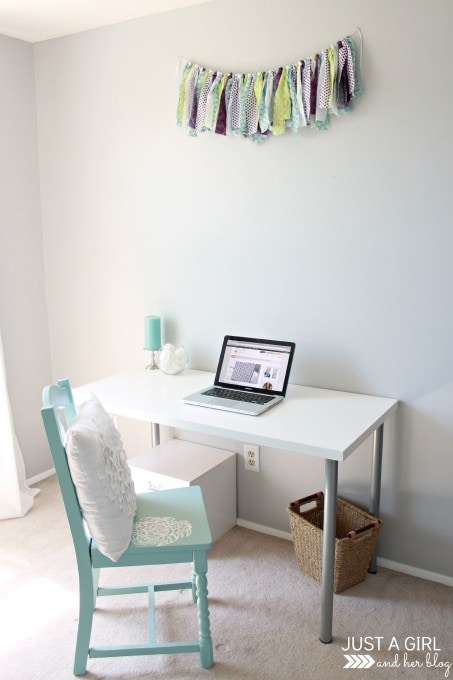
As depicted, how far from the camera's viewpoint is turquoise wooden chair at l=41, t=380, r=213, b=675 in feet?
5.51

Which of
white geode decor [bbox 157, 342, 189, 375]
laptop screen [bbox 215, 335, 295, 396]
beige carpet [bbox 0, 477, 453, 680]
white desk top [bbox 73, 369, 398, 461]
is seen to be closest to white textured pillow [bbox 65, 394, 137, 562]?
white desk top [bbox 73, 369, 398, 461]

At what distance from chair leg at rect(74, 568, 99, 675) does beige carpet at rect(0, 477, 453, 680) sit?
0.21ft

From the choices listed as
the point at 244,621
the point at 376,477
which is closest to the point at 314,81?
the point at 376,477

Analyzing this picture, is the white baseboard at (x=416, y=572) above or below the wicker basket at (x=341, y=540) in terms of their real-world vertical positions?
below

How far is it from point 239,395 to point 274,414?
23 centimetres

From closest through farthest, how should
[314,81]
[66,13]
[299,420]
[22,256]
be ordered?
[299,420], [314,81], [66,13], [22,256]

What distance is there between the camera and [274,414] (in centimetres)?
211

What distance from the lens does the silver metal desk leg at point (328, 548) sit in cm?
186

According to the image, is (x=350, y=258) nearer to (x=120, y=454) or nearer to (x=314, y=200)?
(x=314, y=200)

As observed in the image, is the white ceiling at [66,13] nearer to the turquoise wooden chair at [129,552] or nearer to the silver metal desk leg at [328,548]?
the turquoise wooden chair at [129,552]

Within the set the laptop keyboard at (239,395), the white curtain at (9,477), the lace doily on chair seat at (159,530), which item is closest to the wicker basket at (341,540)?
the laptop keyboard at (239,395)

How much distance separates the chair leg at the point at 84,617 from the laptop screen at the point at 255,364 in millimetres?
922

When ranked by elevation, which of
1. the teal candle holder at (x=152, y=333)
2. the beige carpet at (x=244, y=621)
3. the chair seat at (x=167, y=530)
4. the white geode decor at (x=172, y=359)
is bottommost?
the beige carpet at (x=244, y=621)

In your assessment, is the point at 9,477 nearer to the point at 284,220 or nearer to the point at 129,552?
the point at 129,552
